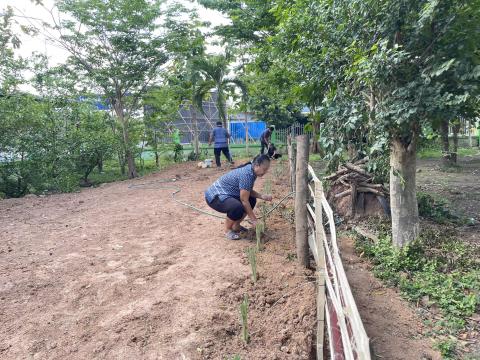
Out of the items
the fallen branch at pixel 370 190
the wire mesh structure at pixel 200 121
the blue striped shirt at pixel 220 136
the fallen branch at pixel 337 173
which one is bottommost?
the fallen branch at pixel 370 190

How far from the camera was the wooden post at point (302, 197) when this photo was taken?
3.63 metres

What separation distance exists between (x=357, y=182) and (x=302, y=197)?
238 cm

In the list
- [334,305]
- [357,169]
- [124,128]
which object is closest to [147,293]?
[334,305]

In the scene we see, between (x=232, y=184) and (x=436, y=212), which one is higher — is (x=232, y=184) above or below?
above

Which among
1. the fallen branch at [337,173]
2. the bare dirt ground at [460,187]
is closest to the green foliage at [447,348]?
the bare dirt ground at [460,187]

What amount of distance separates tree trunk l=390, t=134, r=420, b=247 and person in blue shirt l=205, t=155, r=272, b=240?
4.88ft

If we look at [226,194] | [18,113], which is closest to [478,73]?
[226,194]

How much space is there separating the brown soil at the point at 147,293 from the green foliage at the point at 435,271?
108cm

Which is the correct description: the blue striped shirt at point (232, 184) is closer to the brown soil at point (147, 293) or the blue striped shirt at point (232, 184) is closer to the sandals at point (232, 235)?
the sandals at point (232, 235)

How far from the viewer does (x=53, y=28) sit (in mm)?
10164

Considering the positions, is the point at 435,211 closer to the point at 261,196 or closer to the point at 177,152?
the point at 261,196

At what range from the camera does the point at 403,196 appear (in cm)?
431

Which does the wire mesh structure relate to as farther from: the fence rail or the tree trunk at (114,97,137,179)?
the fence rail

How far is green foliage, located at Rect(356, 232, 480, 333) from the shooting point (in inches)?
131
